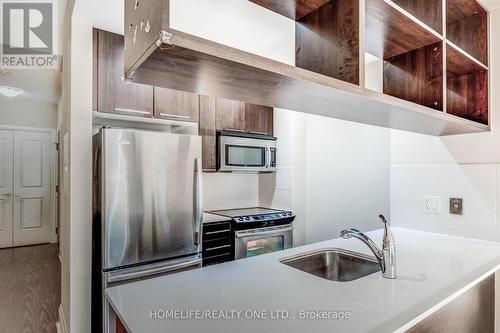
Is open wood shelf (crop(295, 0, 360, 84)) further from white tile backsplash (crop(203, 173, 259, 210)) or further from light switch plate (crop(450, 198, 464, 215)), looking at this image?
white tile backsplash (crop(203, 173, 259, 210))

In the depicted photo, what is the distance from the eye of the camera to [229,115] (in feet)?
10.5

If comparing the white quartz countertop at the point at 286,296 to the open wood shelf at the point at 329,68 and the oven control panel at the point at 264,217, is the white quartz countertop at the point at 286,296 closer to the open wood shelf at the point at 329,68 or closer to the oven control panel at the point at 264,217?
the open wood shelf at the point at 329,68

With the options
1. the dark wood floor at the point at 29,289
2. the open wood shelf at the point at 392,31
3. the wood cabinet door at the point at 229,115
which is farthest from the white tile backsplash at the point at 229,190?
the open wood shelf at the point at 392,31

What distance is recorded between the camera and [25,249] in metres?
5.04

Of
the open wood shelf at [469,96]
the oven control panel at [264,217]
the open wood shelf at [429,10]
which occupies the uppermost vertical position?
the open wood shelf at [429,10]

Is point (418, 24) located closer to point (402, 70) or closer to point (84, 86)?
point (402, 70)

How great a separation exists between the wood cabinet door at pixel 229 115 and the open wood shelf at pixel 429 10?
1.94 metres

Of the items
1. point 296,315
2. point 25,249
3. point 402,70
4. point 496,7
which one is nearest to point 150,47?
point 296,315

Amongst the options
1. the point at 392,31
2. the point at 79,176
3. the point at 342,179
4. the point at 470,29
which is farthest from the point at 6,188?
the point at 470,29

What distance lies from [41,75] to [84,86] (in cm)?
233

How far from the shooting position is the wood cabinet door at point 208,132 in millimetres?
2979

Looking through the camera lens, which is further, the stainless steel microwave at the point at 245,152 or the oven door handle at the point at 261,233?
the stainless steel microwave at the point at 245,152

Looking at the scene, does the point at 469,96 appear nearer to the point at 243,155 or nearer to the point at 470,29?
the point at 470,29

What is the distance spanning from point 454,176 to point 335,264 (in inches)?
39.9
